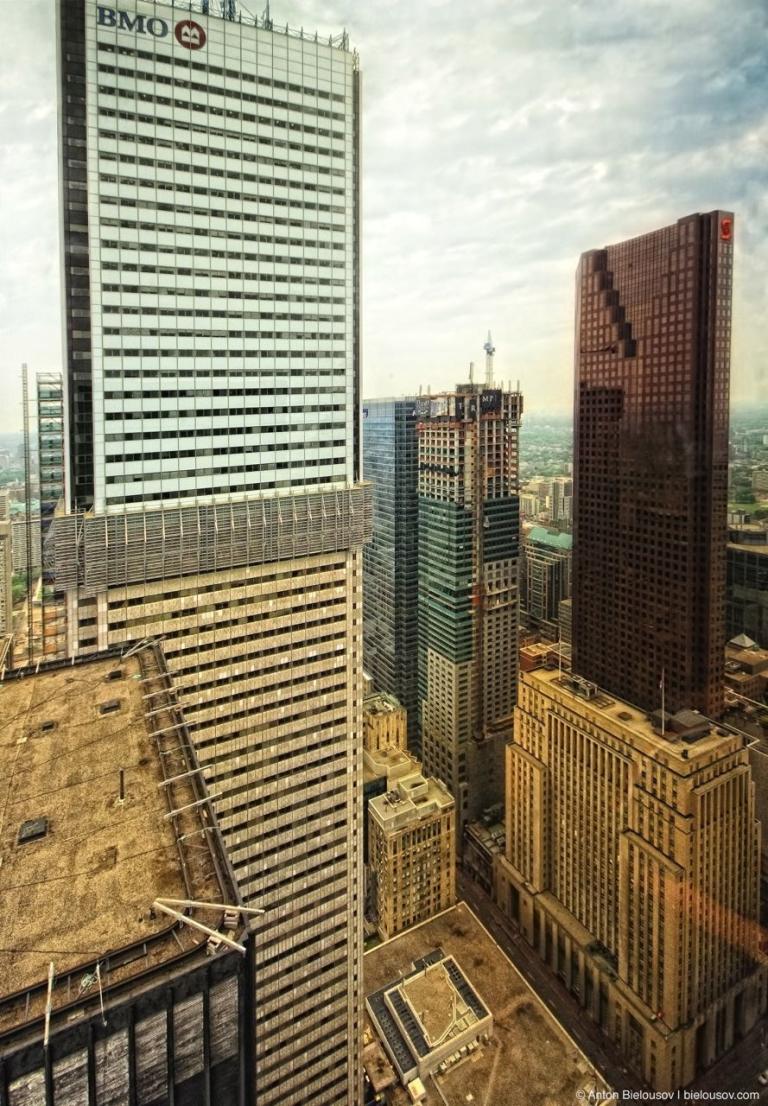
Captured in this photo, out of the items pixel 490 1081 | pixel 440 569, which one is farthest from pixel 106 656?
pixel 440 569

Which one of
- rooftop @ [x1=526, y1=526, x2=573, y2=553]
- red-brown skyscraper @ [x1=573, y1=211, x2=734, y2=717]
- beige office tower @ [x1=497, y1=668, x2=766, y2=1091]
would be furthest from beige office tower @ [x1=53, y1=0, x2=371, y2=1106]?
rooftop @ [x1=526, y1=526, x2=573, y2=553]

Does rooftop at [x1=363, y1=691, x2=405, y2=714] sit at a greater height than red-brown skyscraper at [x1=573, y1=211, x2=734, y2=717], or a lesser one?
lesser

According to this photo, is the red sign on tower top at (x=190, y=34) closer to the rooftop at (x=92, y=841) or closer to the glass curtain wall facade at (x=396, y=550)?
the rooftop at (x=92, y=841)

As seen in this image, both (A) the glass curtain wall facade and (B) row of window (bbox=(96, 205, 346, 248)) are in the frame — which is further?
(A) the glass curtain wall facade

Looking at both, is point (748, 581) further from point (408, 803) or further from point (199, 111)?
point (199, 111)

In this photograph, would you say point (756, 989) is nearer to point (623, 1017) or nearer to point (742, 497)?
point (623, 1017)

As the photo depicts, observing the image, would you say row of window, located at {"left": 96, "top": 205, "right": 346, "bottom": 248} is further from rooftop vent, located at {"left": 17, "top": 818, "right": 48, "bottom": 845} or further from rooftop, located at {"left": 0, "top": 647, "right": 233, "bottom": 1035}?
rooftop vent, located at {"left": 17, "top": 818, "right": 48, "bottom": 845}

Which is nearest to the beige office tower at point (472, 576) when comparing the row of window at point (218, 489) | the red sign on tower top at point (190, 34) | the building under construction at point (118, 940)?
the row of window at point (218, 489)
